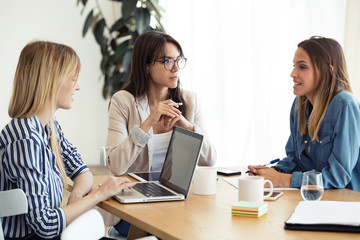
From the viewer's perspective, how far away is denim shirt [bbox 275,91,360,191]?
1923 millimetres

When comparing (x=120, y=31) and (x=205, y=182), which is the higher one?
(x=120, y=31)

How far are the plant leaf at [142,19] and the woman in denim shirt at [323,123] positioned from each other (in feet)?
8.53

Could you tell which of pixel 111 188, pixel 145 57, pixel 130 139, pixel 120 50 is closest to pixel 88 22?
pixel 120 50

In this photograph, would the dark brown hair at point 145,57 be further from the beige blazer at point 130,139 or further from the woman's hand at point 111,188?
the woman's hand at point 111,188

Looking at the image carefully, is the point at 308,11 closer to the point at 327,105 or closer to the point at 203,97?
the point at 203,97

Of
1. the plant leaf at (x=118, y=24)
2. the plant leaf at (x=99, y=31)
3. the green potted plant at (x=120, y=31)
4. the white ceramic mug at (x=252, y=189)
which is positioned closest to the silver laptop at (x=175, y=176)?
the white ceramic mug at (x=252, y=189)

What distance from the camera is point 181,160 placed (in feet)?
6.17

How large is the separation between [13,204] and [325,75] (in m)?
1.36

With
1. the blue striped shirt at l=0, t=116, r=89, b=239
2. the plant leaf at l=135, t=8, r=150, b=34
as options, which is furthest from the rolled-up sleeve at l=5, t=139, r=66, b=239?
the plant leaf at l=135, t=8, r=150, b=34

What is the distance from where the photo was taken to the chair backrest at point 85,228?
127 centimetres

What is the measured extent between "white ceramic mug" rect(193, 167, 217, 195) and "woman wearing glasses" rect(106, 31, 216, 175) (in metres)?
0.50

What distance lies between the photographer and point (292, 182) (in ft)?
6.32

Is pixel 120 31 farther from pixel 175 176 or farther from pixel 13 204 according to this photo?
pixel 13 204

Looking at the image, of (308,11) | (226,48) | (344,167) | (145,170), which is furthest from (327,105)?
(226,48)
